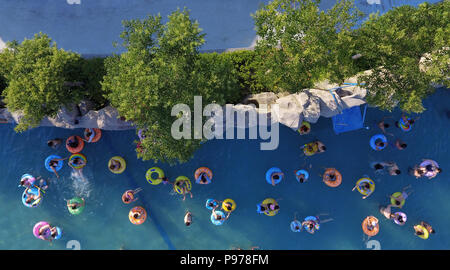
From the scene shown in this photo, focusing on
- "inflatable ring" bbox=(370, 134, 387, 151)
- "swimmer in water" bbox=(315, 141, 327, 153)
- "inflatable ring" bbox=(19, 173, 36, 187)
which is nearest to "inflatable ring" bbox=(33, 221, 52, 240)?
"inflatable ring" bbox=(19, 173, 36, 187)

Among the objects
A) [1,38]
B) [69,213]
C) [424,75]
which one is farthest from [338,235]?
[1,38]

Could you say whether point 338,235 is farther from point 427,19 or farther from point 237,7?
point 237,7

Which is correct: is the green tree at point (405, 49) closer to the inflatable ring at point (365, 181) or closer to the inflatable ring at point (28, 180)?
the inflatable ring at point (365, 181)

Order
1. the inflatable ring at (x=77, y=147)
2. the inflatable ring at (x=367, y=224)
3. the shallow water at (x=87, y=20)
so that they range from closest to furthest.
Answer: the inflatable ring at (x=77, y=147) < the inflatable ring at (x=367, y=224) < the shallow water at (x=87, y=20)

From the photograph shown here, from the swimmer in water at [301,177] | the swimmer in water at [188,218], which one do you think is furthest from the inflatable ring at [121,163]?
the swimmer in water at [301,177]

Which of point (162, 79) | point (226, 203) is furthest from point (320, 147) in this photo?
point (162, 79)

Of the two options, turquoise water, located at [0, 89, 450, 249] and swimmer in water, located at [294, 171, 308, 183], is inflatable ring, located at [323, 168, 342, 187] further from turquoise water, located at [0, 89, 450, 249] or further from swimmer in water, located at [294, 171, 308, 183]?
swimmer in water, located at [294, 171, 308, 183]

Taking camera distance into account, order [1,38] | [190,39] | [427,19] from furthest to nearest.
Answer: [1,38] < [427,19] < [190,39]
